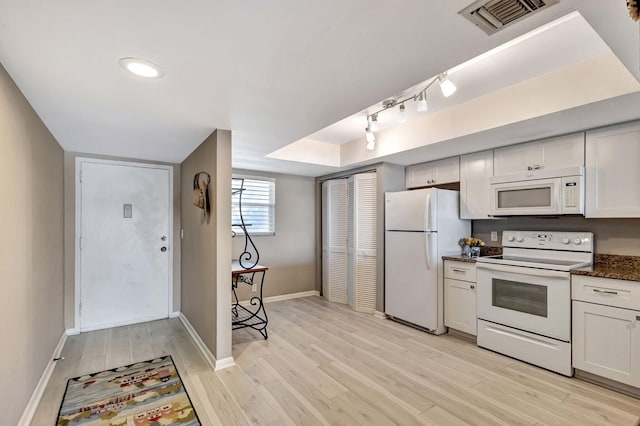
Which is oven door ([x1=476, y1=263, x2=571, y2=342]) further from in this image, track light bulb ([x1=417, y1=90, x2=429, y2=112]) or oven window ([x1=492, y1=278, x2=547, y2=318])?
track light bulb ([x1=417, y1=90, x2=429, y2=112])

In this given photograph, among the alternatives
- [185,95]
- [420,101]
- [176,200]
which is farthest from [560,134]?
[176,200]

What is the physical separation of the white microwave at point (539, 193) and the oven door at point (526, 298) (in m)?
0.58

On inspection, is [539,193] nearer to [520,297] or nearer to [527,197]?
[527,197]

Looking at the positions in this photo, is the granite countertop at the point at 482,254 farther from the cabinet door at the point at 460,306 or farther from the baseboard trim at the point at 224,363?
the baseboard trim at the point at 224,363

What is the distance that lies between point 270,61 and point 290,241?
3794mm

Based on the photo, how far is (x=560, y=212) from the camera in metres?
2.72

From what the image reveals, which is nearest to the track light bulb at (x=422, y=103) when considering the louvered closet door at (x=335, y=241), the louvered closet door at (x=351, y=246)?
the louvered closet door at (x=351, y=246)

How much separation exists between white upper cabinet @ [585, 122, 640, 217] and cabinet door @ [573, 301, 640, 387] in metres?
0.81

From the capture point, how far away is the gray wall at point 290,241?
490 cm

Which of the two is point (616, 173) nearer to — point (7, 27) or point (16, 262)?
point (7, 27)

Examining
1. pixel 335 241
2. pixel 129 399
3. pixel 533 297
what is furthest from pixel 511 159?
pixel 129 399

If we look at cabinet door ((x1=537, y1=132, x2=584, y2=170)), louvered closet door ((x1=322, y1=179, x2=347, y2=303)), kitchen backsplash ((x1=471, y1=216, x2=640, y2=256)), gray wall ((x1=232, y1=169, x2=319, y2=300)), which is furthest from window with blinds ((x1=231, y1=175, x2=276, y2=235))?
cabinet door ((x1=537, y1=132, x2=584, y2=170))

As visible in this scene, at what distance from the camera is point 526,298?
279 centimetres

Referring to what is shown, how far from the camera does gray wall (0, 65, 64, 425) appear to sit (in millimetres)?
1679
